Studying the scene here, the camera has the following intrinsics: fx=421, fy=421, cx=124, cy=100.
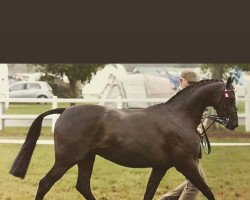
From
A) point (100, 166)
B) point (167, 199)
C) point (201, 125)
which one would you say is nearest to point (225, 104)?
point (201, 125)

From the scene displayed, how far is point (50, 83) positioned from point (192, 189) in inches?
59.4

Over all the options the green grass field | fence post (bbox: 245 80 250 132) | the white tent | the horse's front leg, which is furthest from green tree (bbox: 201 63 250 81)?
the horse's front leg

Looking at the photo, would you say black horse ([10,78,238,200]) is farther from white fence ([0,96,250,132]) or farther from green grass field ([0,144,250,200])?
white fence ([0,96,250,132])

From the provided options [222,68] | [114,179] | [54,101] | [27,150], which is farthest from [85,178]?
[222,68]

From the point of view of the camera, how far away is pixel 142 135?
2.85 metres

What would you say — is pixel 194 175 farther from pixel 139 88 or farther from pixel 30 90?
pixel 30 90

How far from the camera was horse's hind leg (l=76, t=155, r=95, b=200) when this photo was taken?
2.94 metres

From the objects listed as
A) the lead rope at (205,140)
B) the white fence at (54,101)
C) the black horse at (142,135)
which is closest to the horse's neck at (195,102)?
the black horse at (142,135)

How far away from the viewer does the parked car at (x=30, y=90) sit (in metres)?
3.71

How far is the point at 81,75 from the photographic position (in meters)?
3.59

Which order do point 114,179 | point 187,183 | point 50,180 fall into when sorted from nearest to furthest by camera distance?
point 50,180
point 187,183
point 114,179

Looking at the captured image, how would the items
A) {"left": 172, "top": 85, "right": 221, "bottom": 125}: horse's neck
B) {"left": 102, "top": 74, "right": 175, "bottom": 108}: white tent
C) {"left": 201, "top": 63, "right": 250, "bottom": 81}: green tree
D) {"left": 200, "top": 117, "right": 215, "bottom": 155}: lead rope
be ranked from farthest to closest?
{"left": 102, "top": 74, "right": 175, "bottom": 108}: white tent, {"left": 201, "top": 63, "right": 250, "bottom": 81}: green tree, {"left": 200, "top": 117, "right": 215, "bottom": 155}: lead rope, {"left": 172, "top": 85, "right": 221, "bottom": 125}: horse's neck

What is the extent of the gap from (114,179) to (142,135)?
0.80 m

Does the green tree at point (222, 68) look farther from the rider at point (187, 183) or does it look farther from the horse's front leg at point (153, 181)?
the horse's front leg at point (153, 181)
